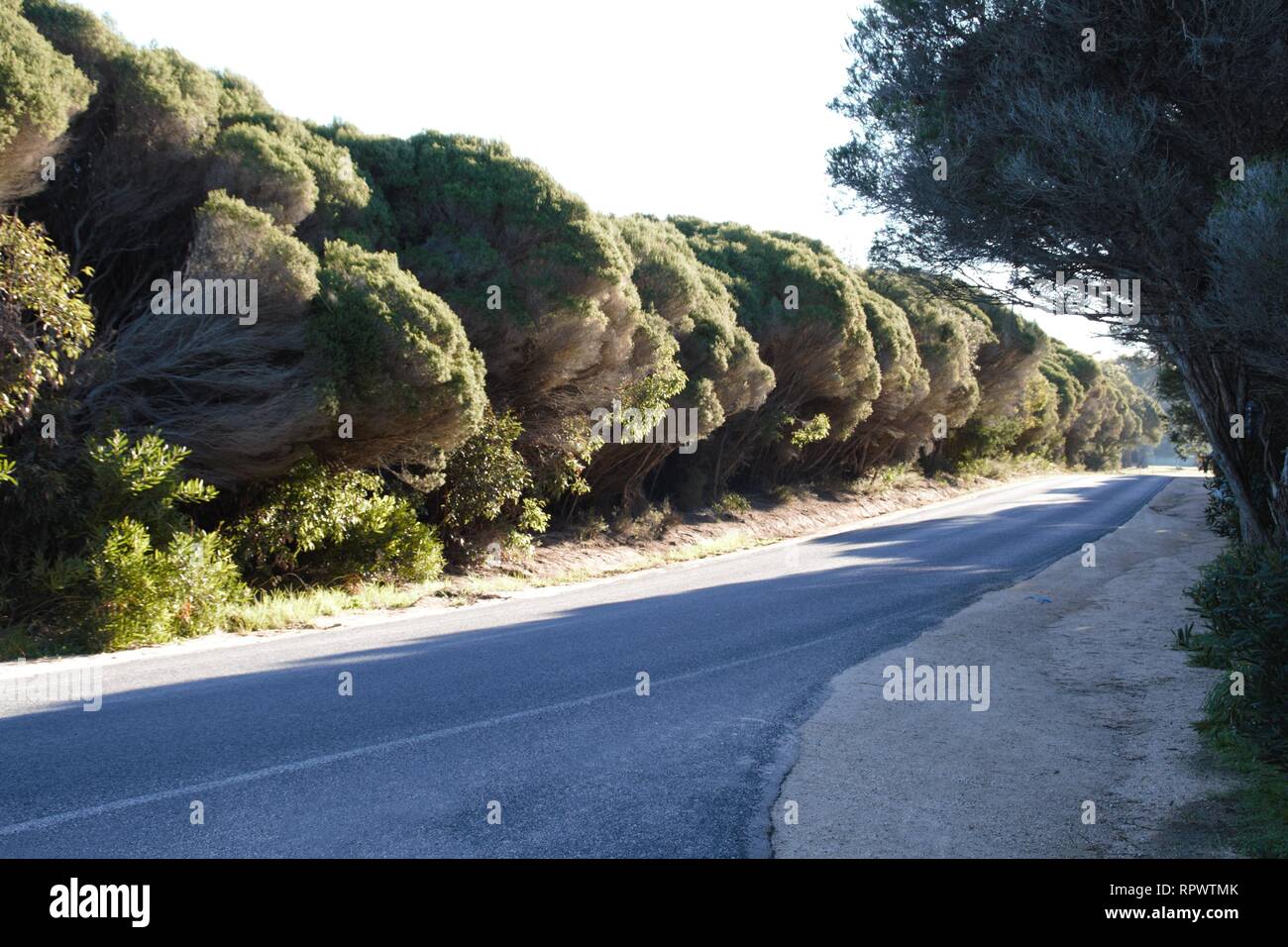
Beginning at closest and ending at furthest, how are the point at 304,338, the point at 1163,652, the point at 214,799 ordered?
the point at 214,799 < the point at 1163,652 < the point at 304,338

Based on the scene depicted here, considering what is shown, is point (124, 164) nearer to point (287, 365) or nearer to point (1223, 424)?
point (287, 365)

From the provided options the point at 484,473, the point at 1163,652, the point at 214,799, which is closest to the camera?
the point at 214,799

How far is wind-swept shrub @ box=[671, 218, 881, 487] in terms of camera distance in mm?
28359

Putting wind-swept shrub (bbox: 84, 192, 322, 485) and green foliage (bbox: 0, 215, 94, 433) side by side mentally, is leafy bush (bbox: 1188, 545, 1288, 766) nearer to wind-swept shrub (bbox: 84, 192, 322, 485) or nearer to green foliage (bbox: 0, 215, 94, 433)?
wind-swept shrub (bbox: 84, 192, 322, 485)

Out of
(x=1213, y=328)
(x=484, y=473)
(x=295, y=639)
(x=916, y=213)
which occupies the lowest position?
(x=295, y=639)

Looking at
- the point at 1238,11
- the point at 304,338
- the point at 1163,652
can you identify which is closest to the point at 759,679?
the point at 1163,652

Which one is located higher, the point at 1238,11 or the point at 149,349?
the point at 1238,11

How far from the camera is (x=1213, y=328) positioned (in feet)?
26.1

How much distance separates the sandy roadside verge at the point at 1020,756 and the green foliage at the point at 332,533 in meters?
7.85

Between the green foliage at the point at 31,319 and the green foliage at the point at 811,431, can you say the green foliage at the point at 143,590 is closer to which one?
the green foliage at the point at 31,319
